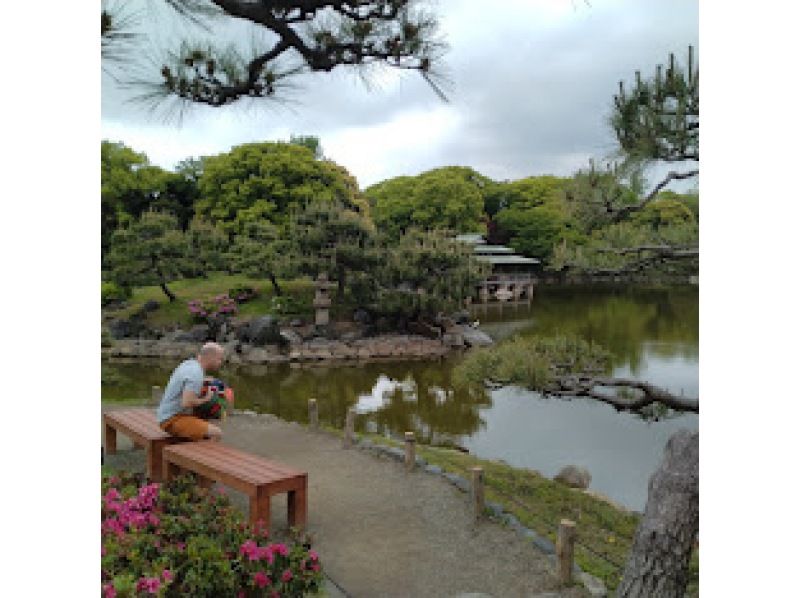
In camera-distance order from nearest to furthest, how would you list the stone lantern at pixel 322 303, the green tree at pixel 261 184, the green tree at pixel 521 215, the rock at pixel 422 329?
the stone lantern at pixel 322 303, the rock at pixel 422 329, the green tree at pixel 261 184, the green tree at pixel 521 215

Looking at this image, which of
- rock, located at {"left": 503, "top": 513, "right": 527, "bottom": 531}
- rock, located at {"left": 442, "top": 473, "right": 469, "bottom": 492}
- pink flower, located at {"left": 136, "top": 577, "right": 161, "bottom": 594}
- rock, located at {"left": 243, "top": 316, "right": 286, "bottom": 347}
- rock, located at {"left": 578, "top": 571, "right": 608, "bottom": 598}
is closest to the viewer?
pink flower, located at {"left": 136, "top": 577, "right": 161, "bottom": 594}

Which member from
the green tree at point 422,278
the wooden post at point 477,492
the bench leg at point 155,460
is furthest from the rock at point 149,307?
the wooden post at point 477,492

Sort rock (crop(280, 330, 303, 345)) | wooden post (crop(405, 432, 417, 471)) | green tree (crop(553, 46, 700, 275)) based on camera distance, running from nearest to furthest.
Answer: green tree (crop(553, 46, 700, 275)) < wooden post (crop(405, 432, 417, 471)) < rock (crop(280, 330, 303, 345))

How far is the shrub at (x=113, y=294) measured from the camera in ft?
45.1

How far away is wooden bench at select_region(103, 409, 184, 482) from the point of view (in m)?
3.38

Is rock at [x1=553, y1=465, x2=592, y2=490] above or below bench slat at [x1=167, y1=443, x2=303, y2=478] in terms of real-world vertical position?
below

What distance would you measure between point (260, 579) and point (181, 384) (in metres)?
1.70

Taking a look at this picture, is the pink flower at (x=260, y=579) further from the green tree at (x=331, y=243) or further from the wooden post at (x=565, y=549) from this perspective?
the green tree at (x=331, y=243)

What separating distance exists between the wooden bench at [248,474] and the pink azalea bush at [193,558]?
59cm

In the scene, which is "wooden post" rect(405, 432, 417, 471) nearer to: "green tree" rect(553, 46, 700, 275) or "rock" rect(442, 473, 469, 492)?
"rock" rect(442, 473, 469, 492)

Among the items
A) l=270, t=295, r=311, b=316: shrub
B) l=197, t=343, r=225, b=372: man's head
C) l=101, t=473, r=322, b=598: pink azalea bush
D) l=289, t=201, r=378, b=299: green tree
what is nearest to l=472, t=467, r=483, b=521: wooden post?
l=101, t=473, r=322, b=598: pink azalea bush

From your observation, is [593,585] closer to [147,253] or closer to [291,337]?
[291,337]

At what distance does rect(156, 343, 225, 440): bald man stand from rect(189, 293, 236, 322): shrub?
10195 millimetres
